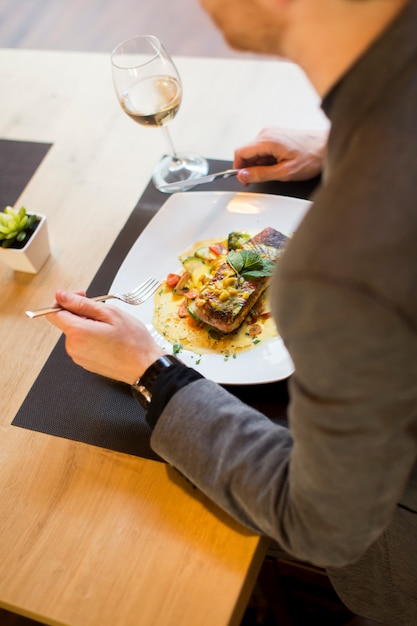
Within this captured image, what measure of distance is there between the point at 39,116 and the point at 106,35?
1.72 metres

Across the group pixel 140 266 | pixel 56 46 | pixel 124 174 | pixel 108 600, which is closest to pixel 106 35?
pixel 56 46

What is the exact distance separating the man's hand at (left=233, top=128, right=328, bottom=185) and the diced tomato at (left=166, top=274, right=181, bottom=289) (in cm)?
25

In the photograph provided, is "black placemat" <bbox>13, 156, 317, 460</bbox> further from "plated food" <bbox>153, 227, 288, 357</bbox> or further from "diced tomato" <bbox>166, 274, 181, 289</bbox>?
"diced tomato" <bbox>166, 274, 181, 289</bbox>

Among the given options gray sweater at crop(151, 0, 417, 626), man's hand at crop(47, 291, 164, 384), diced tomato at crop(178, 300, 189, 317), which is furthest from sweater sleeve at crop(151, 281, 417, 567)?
diced tomato at crop(178, 300, 189, 317)

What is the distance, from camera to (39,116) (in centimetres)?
152

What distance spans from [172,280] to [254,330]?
0.62ft

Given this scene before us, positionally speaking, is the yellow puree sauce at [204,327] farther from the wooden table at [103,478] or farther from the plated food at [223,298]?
Answer: the wooden table at [103,478]

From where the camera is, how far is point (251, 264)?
1014 millimetres

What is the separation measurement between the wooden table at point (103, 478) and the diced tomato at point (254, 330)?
270 millimetres

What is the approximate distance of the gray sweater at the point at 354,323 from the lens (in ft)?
1.64

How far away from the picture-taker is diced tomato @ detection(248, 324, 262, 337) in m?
0.98

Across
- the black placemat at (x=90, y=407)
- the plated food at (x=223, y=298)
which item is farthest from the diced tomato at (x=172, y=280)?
the black placemat at (x=90, y=407)

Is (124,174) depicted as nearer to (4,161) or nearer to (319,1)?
(4,161)

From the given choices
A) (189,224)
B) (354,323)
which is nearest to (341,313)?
(354,323)
